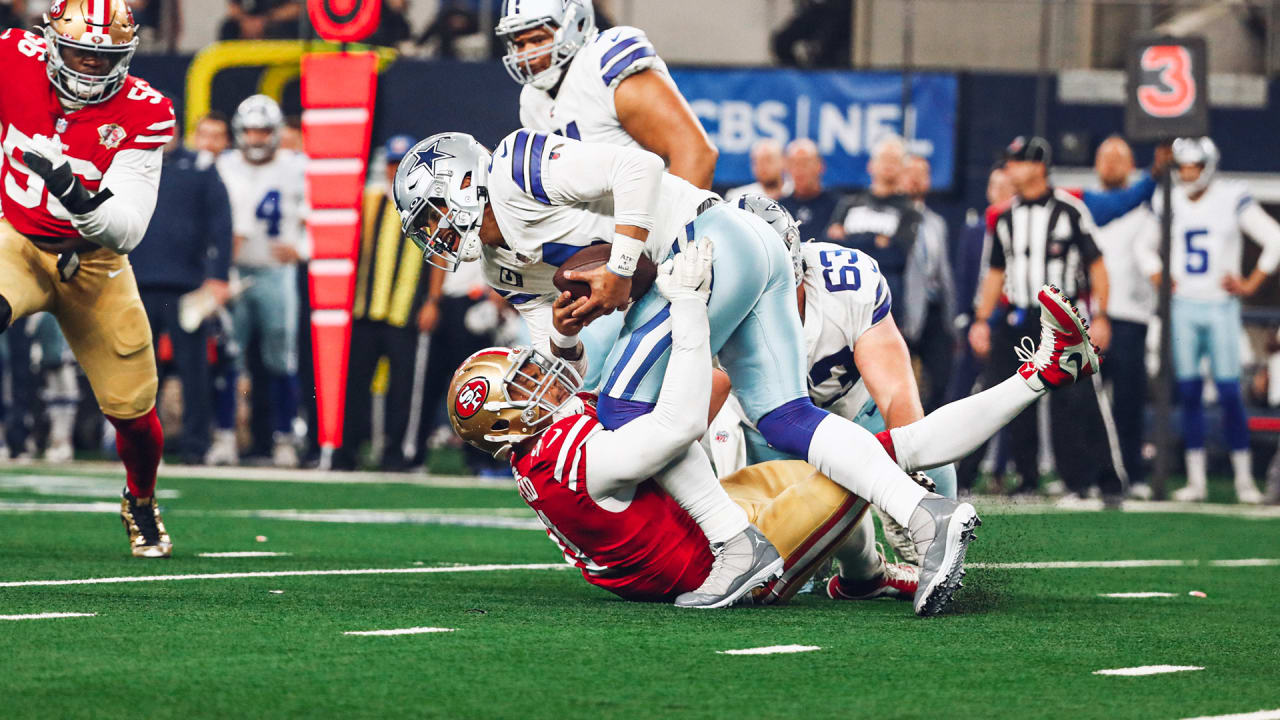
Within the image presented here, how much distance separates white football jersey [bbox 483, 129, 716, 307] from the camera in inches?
202

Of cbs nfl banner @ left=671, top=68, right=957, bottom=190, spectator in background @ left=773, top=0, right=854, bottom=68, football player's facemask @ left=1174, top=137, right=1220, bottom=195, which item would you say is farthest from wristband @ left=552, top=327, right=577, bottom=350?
spectator in background @ left=773, top=0, right=854, bottom=68

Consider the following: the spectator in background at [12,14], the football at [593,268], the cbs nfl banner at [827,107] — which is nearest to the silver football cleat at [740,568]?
the football at [593,268]

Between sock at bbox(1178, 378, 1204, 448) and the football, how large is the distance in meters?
7.05

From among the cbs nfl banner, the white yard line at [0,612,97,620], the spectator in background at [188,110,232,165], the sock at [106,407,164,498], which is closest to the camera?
the white yard line at [0,612,97,620]

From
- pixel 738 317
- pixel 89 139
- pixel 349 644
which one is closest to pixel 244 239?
pixel 89 139

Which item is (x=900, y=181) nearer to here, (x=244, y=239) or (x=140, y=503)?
(x=244, y=239)

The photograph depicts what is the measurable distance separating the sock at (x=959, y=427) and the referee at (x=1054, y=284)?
522 cm

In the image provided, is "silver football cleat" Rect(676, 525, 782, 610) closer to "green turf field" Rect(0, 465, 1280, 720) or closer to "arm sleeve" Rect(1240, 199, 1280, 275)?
"green turf field" Rect(0, 465, 1280, 720)

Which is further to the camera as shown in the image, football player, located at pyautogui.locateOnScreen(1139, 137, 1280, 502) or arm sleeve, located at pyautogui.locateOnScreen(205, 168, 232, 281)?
arm sleeve, located at pyautogui.locateOnScreen(205, 168, 232, 281)

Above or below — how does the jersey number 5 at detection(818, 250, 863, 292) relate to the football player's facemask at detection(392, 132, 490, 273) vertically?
below

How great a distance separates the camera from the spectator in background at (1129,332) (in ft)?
37.5

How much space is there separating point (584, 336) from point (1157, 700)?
8.19 ft

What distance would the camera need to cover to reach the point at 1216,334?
459 inches

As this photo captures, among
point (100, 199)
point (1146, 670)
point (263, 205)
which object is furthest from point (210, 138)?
point (1146, 670)
